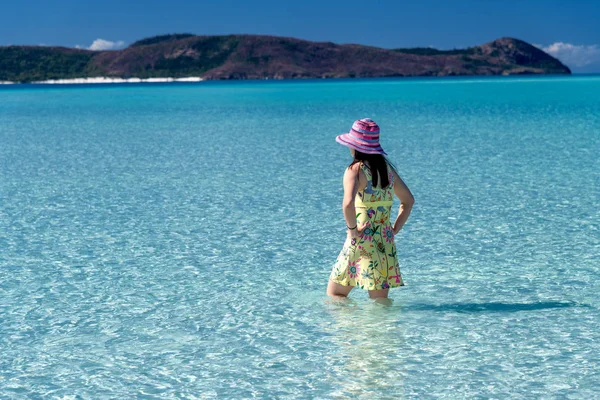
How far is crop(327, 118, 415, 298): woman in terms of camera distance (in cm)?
548

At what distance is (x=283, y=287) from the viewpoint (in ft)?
23.8

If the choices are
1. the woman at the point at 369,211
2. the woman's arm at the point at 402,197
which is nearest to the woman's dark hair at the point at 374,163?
the woman at the point at 369,211

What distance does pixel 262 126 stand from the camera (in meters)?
28.3

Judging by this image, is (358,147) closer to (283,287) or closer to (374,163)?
(374,163)

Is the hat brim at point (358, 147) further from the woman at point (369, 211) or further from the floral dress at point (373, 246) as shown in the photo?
the floral dress at point (373, 246)

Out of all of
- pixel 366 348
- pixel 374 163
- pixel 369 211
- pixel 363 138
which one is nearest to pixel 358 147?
pixel 363 138

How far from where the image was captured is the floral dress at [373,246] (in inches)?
223

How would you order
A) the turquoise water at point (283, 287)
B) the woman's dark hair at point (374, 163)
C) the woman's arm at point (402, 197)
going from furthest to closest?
the woman's arm at point (402, 197) → the woman's dark hair at point (374, 163) → the turquoise water at point (283, 287)

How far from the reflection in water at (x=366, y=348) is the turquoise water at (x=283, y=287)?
2cm

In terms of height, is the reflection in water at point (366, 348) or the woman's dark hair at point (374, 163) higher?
the woman's dark hair at point (374, 163)

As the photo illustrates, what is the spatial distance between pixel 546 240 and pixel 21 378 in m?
5.69

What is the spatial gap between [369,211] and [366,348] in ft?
3.02

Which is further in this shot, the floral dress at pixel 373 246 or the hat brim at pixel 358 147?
the floral dress at pixel 373 246

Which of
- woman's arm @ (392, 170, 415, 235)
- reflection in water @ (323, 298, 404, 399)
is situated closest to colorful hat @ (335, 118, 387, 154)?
woman's arm @ (392, 170, 415, 235)
